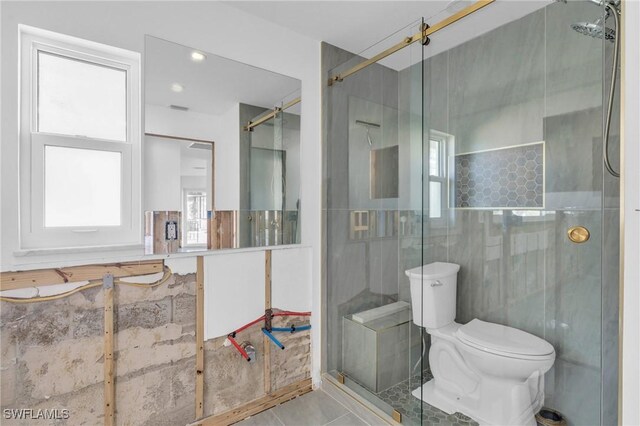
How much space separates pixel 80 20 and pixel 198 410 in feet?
7.15

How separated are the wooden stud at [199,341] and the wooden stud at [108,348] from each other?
0.43 metres

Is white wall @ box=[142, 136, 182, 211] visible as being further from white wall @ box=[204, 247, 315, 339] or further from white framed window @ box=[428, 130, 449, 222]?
white framed window @ box=[428, 130, 449, 222]

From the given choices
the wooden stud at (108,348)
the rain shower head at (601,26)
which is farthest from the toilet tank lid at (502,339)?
the wooden stud at (108,348)

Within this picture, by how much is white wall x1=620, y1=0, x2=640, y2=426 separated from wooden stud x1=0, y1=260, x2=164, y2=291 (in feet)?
6.86

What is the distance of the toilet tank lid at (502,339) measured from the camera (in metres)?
1.71

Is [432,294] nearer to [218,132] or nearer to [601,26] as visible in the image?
[601,26]

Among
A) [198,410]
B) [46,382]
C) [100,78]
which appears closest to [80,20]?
[100,78]

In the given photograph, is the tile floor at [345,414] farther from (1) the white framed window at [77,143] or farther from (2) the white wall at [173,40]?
(1) the white framed window at [77,143]

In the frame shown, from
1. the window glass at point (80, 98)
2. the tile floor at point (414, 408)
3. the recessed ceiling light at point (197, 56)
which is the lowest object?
the tile floor at point (414, 408)

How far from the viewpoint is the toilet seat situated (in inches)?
66.5

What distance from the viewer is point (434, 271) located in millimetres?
2023

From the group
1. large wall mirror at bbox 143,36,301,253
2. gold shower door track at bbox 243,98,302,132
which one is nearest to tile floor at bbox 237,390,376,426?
large wall mirror at bbox 143,36,301,253

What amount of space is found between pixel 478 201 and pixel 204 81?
186 centimetres

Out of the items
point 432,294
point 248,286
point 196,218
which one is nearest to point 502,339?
point 432,294
